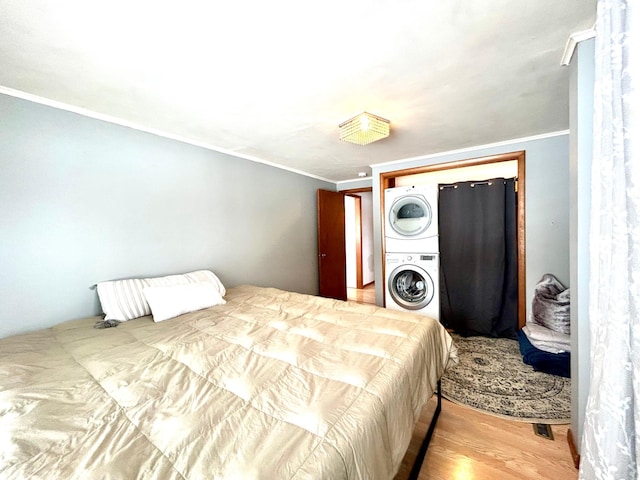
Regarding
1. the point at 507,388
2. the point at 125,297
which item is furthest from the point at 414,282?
the point at 125,297

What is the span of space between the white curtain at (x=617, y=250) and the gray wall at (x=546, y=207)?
2373 mm

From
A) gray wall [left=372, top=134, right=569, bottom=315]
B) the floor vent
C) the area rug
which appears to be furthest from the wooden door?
the floor vent

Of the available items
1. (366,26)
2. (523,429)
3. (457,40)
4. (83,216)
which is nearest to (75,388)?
(83,216)

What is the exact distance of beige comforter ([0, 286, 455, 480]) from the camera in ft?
2.07

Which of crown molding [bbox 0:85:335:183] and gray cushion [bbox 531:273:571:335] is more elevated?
crown molding [bbox 0:85:335:183]

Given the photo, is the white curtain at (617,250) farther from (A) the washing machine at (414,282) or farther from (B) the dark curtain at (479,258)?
(B) the dark curtain at (479,258)

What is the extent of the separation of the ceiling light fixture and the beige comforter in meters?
1.49

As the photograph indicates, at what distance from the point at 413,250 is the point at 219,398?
8.91 ft

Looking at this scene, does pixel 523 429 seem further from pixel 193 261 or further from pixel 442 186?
pixel 193 261

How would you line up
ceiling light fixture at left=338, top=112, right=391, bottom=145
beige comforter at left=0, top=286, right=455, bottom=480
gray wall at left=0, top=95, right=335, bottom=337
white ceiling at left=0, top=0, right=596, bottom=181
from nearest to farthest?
beige comforter at left=0, top=286, right=455, bottom=480 < white ceiling at left=0, top=0, right=596, bottom=181 < gray wall at left=0, top=95, right=335, bottom=337 < ceiling light fixture at left=338, top=112, right=391, bottom=145

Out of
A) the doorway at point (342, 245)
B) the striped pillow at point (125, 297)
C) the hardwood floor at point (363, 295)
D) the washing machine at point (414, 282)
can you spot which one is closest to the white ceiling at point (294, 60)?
the striped pillow at point (125, 297)

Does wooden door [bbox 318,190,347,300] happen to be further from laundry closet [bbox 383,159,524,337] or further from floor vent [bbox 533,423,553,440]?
floor vent [bbox 533,423,553,440]

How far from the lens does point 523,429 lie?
1579 millimetres

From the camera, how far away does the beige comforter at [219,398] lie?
2.07 feet
